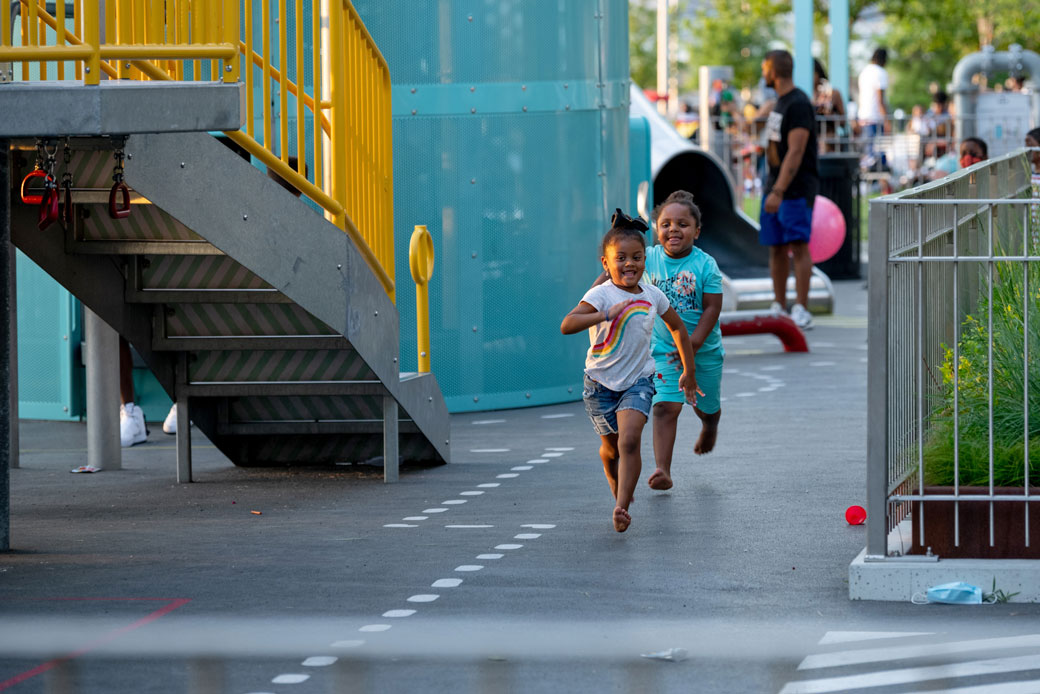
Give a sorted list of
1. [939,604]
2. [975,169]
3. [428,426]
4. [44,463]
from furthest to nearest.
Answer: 1. [44,463]
2. [428,426]
3. [975,169]
4. [939,604]

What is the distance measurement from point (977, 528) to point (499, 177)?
6.26 m

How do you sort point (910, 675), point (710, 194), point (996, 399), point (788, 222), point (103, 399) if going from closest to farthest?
point (910, 675)
point (996, 399)
point (103, 399)
point (788, 222)
point (710, 194)

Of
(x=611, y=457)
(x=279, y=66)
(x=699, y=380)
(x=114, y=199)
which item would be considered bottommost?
(x=611, y=457)

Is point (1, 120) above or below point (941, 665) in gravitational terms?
above

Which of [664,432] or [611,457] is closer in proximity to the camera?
[611,457]

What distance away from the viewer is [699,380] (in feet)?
28.4

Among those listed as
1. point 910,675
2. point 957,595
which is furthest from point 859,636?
point 957,595

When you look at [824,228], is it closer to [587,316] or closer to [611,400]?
[611,400]

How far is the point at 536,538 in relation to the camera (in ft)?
23.8

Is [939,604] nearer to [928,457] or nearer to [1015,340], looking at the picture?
[928,457]

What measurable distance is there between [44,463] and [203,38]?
13.6ft

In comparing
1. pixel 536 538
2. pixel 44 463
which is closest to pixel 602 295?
pixel 536 538

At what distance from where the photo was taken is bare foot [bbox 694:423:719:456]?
29.0 feet

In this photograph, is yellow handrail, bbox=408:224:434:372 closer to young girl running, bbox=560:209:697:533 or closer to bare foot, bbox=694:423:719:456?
bare foot, bbox=694:423:719:456
